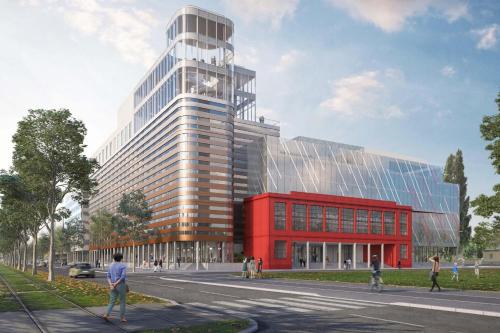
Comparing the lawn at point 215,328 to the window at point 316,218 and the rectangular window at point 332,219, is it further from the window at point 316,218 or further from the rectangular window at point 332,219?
the rectangular window at point 332,219

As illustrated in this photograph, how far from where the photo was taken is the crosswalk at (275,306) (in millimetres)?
17438

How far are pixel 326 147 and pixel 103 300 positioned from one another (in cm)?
7929

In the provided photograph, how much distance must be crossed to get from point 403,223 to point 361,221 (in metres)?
11.0

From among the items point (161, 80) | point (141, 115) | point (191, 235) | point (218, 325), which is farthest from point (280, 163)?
point (218, 325)

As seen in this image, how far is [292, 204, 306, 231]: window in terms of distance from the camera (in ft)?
263

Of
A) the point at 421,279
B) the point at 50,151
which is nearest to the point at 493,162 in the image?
the point at 421,279

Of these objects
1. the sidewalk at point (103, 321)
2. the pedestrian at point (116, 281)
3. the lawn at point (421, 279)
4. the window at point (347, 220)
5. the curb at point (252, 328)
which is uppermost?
the window at point (347, 220)

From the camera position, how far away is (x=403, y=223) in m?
94.9

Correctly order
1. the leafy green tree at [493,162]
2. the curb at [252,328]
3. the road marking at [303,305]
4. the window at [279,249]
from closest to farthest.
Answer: the curb at [252,328]
the road marking at [303,305]
the leafy green tree at [493,162]
the window at [279,249]

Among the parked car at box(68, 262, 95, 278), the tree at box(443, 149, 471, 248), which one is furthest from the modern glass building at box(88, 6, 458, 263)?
the parked car at box(68, 262, 95, 278)

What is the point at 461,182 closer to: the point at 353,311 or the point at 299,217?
the point at 299,217

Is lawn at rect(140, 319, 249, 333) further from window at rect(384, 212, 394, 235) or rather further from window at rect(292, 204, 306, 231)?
window at rect(384, 212, 394, 235)

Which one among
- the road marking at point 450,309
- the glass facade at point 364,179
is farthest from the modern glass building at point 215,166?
the road marking at point 450,309

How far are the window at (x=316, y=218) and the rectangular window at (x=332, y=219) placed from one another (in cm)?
151
